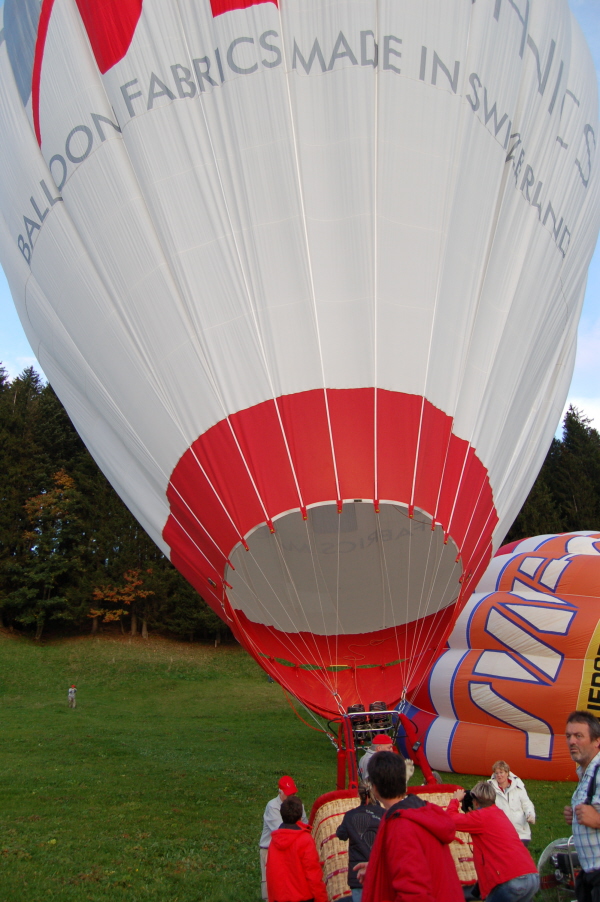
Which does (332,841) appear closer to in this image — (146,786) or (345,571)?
(345,571)

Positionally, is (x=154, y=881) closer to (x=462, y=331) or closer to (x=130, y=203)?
(x=462, y=331)

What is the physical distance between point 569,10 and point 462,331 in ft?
13.2

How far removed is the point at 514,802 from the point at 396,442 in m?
2.34

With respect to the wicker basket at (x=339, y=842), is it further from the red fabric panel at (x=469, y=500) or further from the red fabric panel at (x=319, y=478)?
the red fabric panel at (x=469, y=500)

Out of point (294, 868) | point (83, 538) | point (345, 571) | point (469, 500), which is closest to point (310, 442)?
point (469, 500)

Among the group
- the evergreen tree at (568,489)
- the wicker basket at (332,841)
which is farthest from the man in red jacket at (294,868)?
the evergreen tree at (568,489)

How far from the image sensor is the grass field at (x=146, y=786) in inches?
168

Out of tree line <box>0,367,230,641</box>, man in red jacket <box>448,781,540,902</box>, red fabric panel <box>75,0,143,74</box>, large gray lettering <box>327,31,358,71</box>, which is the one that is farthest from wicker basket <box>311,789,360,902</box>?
tree line <box>0,367,230,641</box>

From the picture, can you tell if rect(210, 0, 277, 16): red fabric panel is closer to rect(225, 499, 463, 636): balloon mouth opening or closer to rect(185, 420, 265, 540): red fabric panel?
rect(185, 420, 265, 540): red fabric panel

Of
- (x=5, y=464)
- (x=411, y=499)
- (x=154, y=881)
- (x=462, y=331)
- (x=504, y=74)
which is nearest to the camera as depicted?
(x=154, y=881)

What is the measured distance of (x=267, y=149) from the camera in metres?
5.02

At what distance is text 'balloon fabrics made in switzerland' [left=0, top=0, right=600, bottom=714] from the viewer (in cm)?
491

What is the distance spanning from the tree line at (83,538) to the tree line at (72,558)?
0.13ft

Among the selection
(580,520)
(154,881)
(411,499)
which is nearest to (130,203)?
(411,499)
